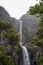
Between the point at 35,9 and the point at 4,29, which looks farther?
the point at 4,29

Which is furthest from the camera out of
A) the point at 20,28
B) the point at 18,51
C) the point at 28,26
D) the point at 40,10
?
the point at 28,26

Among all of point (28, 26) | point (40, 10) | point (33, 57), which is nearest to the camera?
point (40, 10)

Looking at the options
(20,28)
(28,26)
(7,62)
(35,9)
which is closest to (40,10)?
(35,9)

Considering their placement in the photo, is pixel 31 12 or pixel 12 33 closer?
pixel 31 12

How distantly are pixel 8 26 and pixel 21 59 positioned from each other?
3.62 m

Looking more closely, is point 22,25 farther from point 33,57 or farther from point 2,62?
point 2,62

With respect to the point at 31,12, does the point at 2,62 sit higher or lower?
lower

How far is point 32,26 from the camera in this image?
35688 mm

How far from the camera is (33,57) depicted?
2194cm

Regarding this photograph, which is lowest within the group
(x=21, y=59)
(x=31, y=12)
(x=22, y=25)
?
(x=21, y=59)

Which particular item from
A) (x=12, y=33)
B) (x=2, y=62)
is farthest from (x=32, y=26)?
(x=2, y=62)

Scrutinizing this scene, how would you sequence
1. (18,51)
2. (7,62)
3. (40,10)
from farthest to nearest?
(18,51), (7,62), (40,10)

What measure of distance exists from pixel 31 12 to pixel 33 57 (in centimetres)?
1782

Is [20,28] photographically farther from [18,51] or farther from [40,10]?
[40,10]
